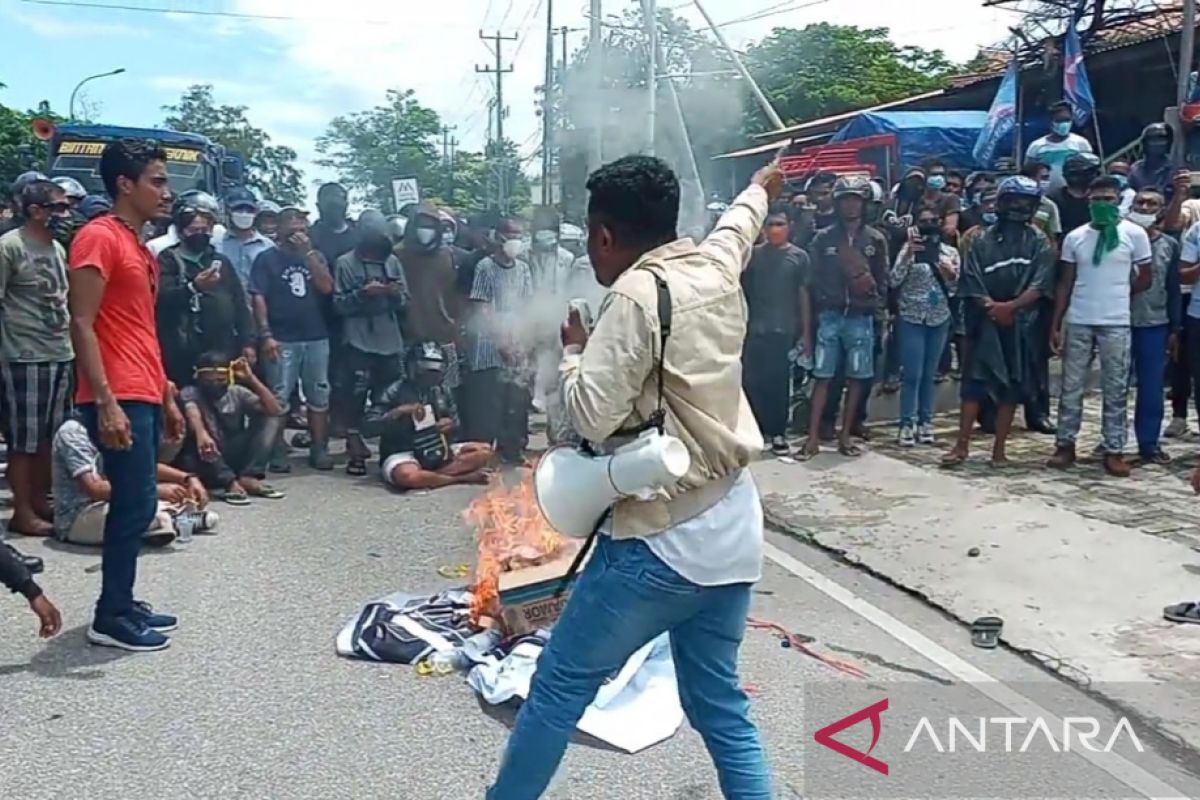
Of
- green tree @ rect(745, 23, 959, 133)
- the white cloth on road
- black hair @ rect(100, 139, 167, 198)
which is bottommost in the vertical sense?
the white cloth on road

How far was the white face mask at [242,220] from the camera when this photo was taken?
950 cm

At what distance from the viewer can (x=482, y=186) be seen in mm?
49750

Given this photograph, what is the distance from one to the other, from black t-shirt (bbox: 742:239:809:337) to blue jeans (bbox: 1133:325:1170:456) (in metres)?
2.40

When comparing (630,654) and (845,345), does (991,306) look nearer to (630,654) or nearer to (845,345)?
(845,345)

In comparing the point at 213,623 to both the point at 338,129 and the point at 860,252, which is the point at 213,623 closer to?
the point at 860,252

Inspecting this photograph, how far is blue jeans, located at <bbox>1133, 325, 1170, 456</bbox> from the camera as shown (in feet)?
26.6

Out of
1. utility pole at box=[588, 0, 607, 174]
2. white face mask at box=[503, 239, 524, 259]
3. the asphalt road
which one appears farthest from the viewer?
utility pole at box=[588, 0, 607, 174]

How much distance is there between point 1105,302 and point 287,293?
571 centimetres

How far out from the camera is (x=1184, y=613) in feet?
16.7

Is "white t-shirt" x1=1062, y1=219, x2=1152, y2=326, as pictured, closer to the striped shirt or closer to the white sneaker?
the white sneaker

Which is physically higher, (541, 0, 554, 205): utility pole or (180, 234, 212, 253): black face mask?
(541, 0, 554, 205): utility pole

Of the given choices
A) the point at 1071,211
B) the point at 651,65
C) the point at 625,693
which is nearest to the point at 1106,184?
the point at 1071,211

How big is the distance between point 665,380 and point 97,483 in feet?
15.3

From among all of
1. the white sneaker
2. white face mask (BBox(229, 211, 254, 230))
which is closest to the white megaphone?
the white sneaker
